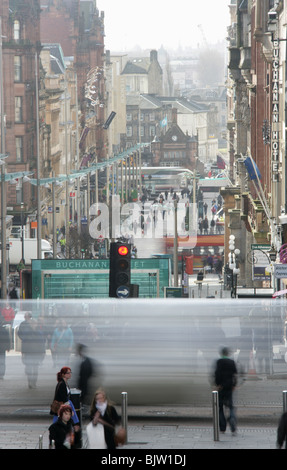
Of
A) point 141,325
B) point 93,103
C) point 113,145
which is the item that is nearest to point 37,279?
point 141,325

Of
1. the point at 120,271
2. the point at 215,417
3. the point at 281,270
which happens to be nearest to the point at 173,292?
the point at 281,270

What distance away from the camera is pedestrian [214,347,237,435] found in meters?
16.3

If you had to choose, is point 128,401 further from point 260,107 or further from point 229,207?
point 229,207

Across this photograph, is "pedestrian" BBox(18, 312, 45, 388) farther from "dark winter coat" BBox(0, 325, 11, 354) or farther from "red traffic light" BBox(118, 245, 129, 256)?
"red traffic light" BBox(118, 245, 129, 256)

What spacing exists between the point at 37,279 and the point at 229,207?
41844 mm

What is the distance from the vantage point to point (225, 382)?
16.4m

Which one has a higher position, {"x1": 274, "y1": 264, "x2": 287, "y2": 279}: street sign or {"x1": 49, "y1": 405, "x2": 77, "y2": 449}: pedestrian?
{"x1": 274, "y1": 264, "x2": 287, "y2": 279}: street sign

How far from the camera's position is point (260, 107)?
5069 cm

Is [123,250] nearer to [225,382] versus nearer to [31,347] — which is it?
[31,347]

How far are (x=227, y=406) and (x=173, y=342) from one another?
1273 mm

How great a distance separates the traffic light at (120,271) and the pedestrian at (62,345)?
12.4ft

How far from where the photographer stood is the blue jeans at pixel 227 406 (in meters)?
16.2

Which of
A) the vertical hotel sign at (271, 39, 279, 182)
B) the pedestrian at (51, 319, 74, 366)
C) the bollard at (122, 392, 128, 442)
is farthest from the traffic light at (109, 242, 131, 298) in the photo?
the vertical hotel sign at (271, 39, 279, 182)

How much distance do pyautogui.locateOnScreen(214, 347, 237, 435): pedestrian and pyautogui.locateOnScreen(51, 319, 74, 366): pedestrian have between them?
2.22 m
